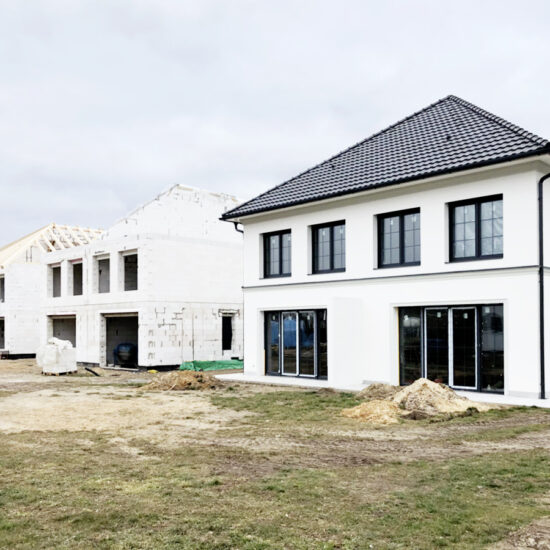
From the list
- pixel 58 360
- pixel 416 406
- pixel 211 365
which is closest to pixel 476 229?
pixel 416 406

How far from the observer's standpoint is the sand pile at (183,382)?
17344mm

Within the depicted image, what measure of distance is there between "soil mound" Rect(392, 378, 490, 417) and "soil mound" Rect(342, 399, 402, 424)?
327mm

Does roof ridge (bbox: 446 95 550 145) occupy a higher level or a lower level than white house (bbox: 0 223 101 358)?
higher

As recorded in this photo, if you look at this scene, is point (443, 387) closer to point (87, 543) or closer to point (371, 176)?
point (371, 176)

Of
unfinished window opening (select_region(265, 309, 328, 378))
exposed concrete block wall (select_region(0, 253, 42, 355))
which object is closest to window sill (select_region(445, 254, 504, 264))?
unfinished window opening (select_region(265, 309, 328, 378))

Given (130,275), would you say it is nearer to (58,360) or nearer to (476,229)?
(58,360)

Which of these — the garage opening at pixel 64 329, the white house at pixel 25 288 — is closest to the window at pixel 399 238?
the garage opening at pixel 64 329

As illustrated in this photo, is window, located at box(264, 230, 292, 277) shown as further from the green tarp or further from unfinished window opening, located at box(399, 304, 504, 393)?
the green tarp

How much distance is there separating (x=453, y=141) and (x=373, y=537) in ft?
44.7

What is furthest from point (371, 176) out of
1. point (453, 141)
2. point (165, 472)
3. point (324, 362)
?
point (165, 472)

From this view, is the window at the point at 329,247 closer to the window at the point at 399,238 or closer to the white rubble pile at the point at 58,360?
A: the window at the point at 399,238

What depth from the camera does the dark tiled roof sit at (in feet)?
48.5

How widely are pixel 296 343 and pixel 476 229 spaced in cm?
687

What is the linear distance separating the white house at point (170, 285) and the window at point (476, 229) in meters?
13.7
